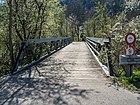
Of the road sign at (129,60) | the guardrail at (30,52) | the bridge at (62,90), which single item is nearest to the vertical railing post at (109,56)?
the bridge at (62,90)

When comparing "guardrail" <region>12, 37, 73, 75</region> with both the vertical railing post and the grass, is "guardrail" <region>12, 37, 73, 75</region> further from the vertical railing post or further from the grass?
the grass

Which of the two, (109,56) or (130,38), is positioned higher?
(130,38)

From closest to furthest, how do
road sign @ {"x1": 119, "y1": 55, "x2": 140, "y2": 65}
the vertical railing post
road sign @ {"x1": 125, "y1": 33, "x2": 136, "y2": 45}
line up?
road sign @ {"x1": 119, "y1": 55, "x2": 140, "y2": 65}, road sign @ {"x1": 125, "y1": 33, "x2": 136, "y2": 45}, the vertical railing post

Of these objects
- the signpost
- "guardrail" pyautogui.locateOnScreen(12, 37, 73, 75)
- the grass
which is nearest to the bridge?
the grass

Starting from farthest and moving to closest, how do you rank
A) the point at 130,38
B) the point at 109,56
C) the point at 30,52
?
the point at 30,52, the point at 109,56, the point at 130,38

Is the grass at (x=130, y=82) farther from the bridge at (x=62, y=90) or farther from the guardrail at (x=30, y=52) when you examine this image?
the guardrail at (x=30, y=52)

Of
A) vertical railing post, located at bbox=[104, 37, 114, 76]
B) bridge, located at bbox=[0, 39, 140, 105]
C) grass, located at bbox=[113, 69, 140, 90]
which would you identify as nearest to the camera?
bridge, located at bbox=[0, 39, 140, 105]

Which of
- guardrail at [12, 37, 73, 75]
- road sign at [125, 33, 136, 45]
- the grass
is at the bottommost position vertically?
the grass

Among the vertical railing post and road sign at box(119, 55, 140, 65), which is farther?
the vertical railing post

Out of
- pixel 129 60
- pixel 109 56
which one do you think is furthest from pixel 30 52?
pixel 129 60

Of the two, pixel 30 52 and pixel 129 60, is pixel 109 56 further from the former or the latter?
pixel 30 52

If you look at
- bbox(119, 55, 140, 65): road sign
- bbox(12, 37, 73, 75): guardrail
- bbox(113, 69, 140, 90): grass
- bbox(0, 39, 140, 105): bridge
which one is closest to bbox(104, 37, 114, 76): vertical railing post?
bbox(0, 39, 140, 105): bridge

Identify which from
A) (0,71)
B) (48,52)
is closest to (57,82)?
(48,52)

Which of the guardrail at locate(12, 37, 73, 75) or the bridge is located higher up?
the guardrail at locate(12, 37, 73, 75)
